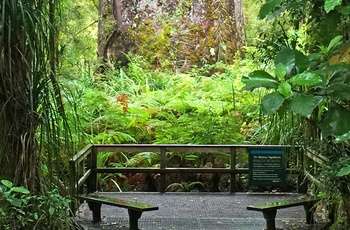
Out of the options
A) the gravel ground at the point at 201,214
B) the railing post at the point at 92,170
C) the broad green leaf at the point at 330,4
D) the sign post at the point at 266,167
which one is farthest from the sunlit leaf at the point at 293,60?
the railing post at the point at 92,170

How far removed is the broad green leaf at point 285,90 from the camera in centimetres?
200

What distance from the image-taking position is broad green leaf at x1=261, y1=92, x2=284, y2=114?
197 centimetres

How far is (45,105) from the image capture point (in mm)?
3369

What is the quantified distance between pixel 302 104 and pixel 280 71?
189 mm

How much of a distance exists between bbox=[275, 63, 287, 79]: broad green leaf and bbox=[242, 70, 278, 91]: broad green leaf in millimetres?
29

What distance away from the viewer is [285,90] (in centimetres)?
201

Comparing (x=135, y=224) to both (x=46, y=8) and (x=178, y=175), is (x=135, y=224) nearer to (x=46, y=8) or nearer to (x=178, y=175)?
(x=46, y=8)

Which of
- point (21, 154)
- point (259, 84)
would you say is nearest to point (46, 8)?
point (21, 154)

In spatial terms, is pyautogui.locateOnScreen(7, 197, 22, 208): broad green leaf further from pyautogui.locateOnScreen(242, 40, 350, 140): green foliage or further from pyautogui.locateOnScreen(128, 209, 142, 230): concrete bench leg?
pyautogui.locateOnScreen(128, 209, 142, 230): concrete bench leg

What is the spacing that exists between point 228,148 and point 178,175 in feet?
4.19

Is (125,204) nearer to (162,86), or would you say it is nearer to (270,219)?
(270,219)

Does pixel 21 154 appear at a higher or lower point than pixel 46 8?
lower

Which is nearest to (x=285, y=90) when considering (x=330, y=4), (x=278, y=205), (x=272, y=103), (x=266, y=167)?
(x=272, y=103)

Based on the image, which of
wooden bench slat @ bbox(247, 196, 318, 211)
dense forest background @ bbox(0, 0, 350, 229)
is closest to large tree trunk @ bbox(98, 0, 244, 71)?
dense forest background @ bbox(0, 0, 350, 229)
